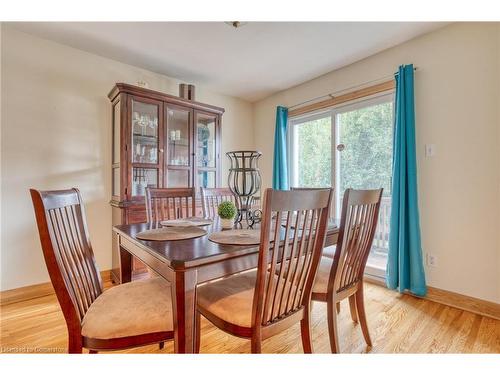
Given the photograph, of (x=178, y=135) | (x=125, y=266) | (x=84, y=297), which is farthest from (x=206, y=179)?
(x=84, y=297)

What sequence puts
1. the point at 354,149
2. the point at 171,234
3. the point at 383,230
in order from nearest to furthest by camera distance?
1. the point at 171,234
2. the point at 354,149
3. the point at 383,230

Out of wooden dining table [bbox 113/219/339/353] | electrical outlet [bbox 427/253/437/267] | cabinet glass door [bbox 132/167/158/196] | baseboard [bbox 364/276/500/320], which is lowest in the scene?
baseboard [bbox 364/276/500/320]

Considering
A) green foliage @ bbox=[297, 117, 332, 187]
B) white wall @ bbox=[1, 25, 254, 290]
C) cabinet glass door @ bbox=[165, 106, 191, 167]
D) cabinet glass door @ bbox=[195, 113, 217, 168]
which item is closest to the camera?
white wall @ bbox=[1, 25, 254, 290]

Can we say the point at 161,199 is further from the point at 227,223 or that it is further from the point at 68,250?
the point at 68,250

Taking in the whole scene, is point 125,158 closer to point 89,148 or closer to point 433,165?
point 89,148

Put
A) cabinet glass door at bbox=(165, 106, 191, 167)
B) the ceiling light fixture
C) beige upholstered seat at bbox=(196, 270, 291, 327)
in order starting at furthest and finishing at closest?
cabinet glass door at bbox=(165, 106, 191, 167) → the ceiling light fixture → beige upholstered seat at bbox=(196, 270, 291, 327)

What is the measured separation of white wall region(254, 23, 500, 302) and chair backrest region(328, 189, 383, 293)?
1.12 m

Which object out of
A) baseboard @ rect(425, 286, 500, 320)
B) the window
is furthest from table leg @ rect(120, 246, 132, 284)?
baseboard @ rect(425, 286, 500, 320)

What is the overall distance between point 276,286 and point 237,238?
0.29 meters

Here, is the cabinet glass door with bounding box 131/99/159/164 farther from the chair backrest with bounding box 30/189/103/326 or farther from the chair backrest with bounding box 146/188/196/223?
the chair backrest with bounding box 30/189/103/326

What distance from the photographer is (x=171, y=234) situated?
1.27m

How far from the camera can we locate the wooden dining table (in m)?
0.90

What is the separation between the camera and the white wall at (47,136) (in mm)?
2104
